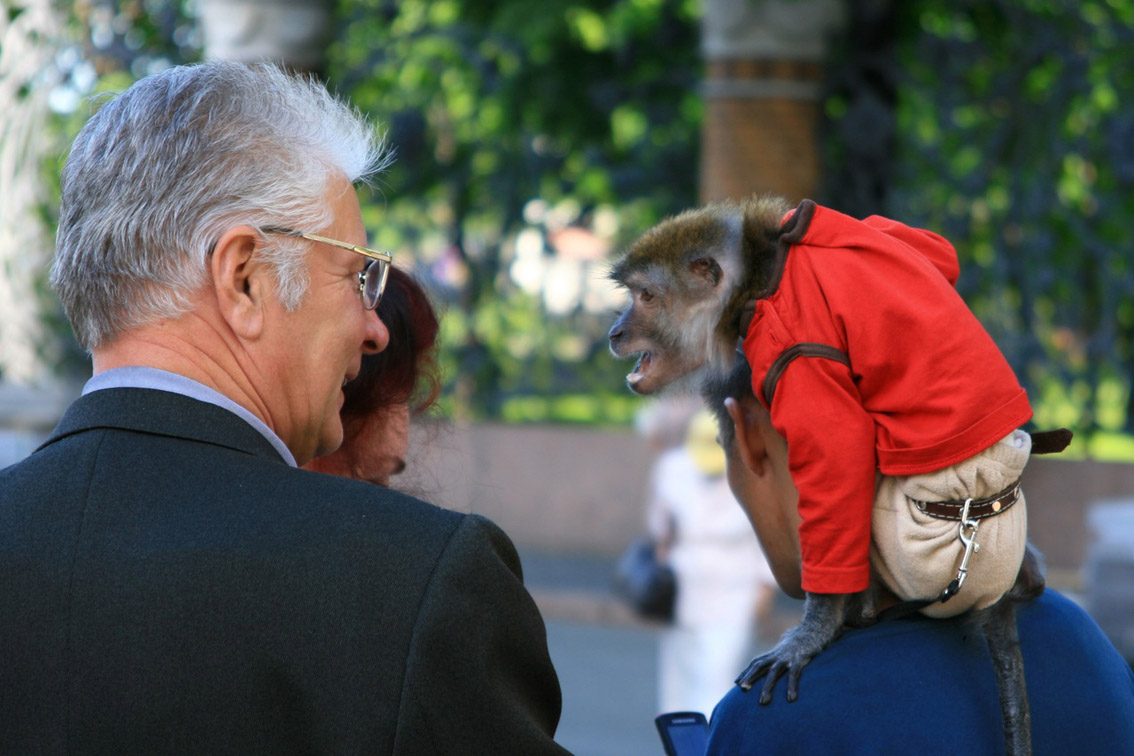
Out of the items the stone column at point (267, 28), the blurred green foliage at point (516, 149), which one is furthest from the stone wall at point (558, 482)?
the stone column at point (267, 28)

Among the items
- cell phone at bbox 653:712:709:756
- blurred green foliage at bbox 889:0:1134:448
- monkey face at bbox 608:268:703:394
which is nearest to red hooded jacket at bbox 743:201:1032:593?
cell phone at bbox 653:712:709:756

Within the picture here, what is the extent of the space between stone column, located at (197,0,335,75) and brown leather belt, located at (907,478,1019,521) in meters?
6.51

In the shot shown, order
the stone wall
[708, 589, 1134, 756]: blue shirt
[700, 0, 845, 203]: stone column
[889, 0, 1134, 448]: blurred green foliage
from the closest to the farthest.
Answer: [708, 589, 1134, 756]: blue shirt, [700, 0, 845, 203]: stone column, [889, 0, 1134, 448]: blurred green foliage, the stone wall

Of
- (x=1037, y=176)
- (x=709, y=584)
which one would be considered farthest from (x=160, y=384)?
(x=1037, y=176)

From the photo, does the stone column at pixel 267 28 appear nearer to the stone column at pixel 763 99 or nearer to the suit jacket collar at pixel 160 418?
the stone column at pixel 763 99

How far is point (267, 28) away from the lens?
7645 millimetres

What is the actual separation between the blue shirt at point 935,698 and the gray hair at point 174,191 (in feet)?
2.93

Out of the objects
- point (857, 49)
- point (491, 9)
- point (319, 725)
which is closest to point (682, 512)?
point (857, 49)

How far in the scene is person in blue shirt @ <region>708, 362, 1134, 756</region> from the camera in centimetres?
165

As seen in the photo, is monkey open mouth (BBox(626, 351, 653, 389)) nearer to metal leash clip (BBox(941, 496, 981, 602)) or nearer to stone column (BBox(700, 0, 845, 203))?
metal leash clip (BBox(941, 496, 981, 602))

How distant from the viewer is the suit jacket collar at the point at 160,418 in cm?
151

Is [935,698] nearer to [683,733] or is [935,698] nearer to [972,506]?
[972,506]

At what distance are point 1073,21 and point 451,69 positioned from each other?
15.0 ft

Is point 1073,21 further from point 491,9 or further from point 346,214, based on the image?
point 346,214
